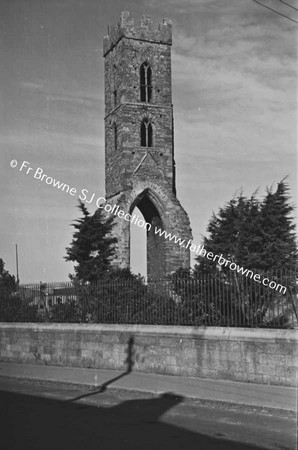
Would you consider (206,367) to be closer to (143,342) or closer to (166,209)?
(143,342)

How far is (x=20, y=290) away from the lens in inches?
789

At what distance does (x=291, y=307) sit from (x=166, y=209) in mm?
26229

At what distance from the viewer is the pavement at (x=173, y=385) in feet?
33.9

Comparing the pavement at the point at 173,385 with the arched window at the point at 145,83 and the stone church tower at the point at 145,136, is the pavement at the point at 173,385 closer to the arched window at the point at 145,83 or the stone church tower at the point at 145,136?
the stone church tower at the point at 145,136

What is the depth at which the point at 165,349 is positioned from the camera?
13.9 meters

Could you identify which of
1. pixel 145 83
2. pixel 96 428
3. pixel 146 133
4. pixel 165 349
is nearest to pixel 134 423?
pixel 96 428

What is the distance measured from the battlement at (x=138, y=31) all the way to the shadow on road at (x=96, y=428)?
32084 millimetres

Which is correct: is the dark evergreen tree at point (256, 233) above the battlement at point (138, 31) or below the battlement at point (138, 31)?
below

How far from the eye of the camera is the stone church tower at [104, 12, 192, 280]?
37.8m

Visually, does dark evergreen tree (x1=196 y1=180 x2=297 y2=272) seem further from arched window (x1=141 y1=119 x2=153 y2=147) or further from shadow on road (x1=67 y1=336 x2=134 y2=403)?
arched window (x1=141 y1=119 x2=153 y2=147)

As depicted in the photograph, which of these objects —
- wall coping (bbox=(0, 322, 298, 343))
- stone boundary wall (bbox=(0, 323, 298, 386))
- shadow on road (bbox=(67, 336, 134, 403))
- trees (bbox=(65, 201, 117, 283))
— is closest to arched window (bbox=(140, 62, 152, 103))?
trees (bbox=(65, 201, 117, 283))

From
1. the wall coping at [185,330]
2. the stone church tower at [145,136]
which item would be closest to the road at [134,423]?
the wall coping at [185,330]

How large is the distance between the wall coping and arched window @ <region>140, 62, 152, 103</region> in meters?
24.5

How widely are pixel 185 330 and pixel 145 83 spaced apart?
28.5m
